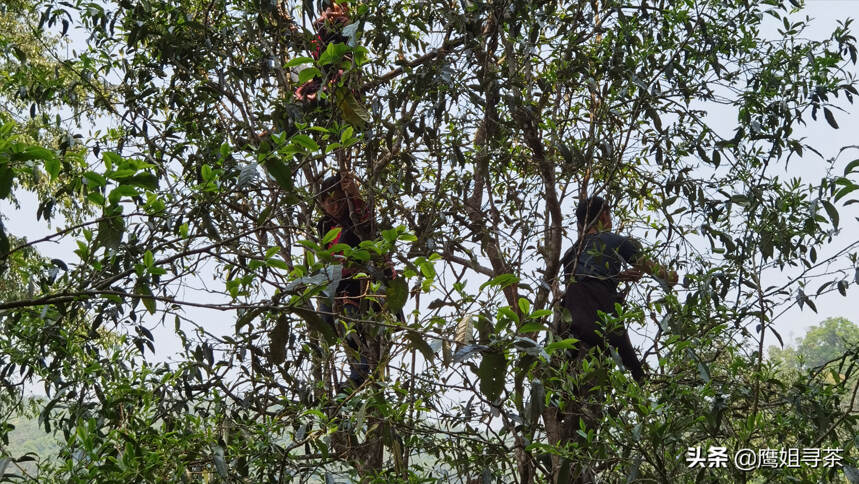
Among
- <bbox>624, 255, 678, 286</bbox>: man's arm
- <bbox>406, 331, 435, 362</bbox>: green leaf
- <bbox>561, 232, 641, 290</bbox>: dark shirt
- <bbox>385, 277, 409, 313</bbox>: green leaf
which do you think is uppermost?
<bbox>561, 232, 641, 290</bbox>: dark shirt

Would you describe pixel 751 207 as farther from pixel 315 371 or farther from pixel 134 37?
pixel 134 37

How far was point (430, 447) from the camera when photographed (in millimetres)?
3260

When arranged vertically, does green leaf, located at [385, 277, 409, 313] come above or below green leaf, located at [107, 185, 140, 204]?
below

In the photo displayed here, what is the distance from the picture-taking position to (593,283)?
163 inches

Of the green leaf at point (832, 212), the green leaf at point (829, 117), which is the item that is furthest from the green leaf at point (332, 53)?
the green leaf at point (829, 117)

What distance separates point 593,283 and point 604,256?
63 centimetres

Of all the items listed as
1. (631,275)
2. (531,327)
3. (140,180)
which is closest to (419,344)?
(531,327)

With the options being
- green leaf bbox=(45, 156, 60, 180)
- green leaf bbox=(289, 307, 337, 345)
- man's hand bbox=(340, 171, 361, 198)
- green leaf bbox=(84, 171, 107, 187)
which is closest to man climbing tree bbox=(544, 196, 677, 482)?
man's hand bbox=(340, 171, 361, 198)

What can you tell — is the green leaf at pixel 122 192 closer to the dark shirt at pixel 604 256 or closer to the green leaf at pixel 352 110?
the green leaf at pixel 352 110

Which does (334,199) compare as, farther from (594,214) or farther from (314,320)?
(314,320)

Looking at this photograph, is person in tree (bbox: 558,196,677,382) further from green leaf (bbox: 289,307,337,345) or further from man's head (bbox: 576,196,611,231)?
green leaf (bbox: 289,307,337,345)

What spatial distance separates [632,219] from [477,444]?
179cm

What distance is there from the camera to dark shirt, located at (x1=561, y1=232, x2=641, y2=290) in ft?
11.7

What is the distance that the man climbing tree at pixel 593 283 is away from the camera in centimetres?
352
